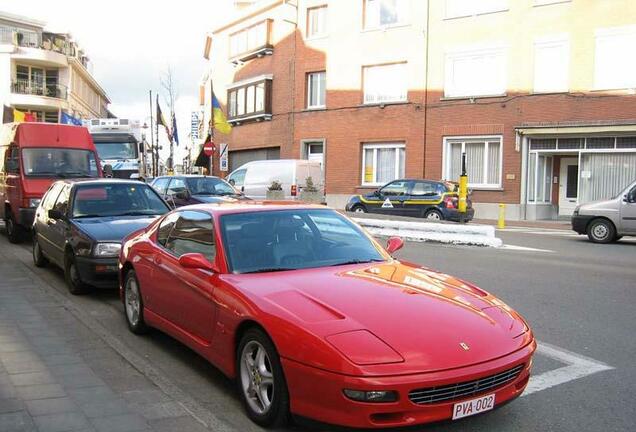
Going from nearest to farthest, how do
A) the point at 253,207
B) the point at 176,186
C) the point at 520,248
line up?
the point at 253,207 → the point at 520,248 → the point at 176,186

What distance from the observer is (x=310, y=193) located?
20516mm

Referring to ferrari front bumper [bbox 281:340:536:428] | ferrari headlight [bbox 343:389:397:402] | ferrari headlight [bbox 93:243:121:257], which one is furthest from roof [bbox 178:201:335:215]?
ferrari headlight [bbox 93:243:121:257]

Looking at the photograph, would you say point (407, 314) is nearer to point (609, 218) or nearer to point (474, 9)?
point (609, 218)

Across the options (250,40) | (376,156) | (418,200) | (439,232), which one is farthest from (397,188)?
(250,40)

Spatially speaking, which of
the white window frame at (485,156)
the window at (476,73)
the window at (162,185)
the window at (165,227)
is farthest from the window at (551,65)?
the window at (165,227)

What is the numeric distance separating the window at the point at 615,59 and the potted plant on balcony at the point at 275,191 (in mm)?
12074

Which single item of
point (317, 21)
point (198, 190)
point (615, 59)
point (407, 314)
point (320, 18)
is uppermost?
point (320, 18)

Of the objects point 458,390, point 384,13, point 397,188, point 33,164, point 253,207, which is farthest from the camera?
point 384,13

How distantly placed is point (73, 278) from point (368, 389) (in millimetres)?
5838

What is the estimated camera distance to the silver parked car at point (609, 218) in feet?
48.2

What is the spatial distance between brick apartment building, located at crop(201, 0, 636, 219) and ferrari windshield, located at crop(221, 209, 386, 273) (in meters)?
19.3

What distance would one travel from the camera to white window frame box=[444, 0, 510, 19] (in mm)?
23922

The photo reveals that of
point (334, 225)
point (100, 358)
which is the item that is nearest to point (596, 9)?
point (334, 225)

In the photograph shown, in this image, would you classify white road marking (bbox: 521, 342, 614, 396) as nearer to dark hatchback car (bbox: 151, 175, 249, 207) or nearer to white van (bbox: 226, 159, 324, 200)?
dark hatchback car (bbox: 151, 175, 249, 207)
